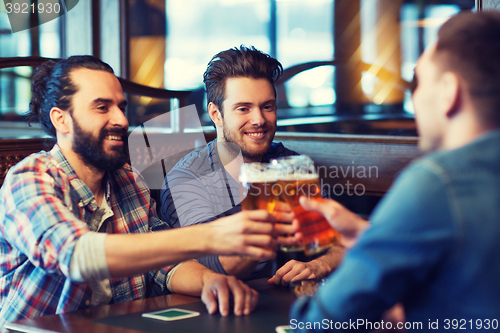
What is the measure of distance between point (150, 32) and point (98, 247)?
3262 millimetres

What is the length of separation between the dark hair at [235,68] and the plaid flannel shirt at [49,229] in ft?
2.21

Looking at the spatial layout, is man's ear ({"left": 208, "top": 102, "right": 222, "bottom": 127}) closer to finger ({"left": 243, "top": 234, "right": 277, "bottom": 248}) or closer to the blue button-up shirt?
finger ({"left": 243, "top": 234, "right": 277, "bottom": 248})

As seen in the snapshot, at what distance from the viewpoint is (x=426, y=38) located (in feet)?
11.6

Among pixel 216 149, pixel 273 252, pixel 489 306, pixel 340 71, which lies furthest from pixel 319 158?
pixel 489 306

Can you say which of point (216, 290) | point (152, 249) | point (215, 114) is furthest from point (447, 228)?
point (215, 114)

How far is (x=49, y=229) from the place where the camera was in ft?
4.34

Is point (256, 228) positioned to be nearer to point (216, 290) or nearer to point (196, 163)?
point (216, 290)

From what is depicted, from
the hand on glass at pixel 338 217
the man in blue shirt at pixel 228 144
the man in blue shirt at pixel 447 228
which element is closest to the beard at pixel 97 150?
the man in blue shirt at pixel 228 144

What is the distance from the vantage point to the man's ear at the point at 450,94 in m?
0.76

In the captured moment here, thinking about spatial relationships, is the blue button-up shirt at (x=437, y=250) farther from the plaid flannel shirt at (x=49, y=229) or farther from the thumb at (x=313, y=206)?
the plaid flannel shirt at (x=49, y=229)

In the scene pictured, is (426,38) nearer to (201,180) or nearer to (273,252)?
(201,180)

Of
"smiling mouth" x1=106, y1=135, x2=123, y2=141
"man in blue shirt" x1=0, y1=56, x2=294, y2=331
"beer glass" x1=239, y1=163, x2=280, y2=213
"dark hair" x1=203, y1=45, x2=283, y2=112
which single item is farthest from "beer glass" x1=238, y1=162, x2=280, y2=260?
"dark hair" x1=203, y1=45, x2=283, y2=112

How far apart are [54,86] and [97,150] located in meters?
0.29

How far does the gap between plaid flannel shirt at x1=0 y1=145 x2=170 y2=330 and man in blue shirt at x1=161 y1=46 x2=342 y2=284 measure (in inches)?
8.7
